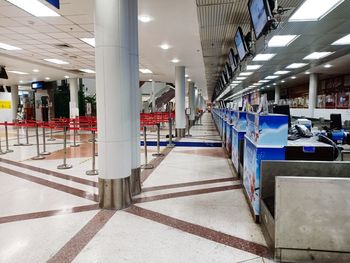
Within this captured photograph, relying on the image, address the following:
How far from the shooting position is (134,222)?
310 centimetres

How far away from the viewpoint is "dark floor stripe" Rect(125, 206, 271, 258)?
2.51m

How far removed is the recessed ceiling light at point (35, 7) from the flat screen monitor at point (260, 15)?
3.66 m

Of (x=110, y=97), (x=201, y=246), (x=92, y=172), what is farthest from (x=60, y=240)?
(x=92, y=172)

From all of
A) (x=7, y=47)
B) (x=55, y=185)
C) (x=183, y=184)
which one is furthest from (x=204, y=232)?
(x=7, y=47)

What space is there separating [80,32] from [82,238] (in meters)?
5.40

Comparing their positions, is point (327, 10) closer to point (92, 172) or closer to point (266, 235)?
point (266, 235)

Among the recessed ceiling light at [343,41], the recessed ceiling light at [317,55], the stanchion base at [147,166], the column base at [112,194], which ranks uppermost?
the recessed ceiling light at [317,55]

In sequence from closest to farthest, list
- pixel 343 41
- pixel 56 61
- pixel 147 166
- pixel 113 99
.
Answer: pixel 113 99 < pixel 147 166 < pixel 343 41 < pixel 56 61

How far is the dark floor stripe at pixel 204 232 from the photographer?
2508 mm

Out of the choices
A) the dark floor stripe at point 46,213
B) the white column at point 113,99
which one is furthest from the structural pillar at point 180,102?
the dark floor stripe at point 46,213

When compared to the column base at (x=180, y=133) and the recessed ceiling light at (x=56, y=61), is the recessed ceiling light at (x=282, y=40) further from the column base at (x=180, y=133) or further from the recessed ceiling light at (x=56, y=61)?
the recessed ceiling light at (x=56, y=61)

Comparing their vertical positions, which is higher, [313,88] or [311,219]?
[313,88]

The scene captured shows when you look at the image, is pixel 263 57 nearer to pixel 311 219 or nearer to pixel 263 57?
pixel 263 57

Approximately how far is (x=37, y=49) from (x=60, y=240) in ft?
24.7
